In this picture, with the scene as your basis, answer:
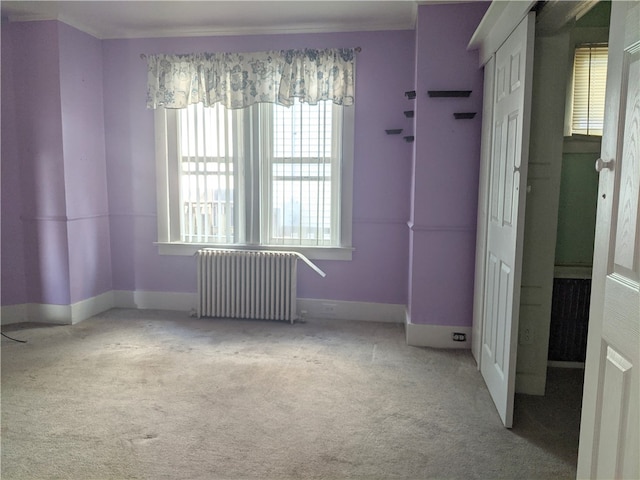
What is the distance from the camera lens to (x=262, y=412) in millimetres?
2471

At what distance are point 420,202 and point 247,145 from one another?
1.66m

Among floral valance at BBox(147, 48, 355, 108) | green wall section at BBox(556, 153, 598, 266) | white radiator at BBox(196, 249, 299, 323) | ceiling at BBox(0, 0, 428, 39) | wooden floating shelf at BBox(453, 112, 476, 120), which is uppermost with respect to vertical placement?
ceiling at BBox(0, 0, 428, 39)

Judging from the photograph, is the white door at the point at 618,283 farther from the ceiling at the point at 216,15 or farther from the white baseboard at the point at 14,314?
the white baseboard at the point at 14,314

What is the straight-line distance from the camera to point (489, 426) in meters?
2.36

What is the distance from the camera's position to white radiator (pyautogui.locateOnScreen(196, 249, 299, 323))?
3961 millimetres

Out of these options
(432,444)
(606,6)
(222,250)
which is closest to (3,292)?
(222,250)

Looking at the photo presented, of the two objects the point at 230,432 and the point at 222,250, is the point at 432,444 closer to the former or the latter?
the point at 230,432

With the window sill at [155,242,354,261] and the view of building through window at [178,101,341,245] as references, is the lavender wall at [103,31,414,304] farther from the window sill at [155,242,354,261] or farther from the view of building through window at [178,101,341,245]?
the view of building through window at [178,101,341,245]

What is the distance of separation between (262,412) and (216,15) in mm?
3017

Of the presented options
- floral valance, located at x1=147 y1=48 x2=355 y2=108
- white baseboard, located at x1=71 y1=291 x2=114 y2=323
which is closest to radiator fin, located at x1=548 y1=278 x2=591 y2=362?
floral valance, located at x1=147 y1=48 x2=355 y2=108

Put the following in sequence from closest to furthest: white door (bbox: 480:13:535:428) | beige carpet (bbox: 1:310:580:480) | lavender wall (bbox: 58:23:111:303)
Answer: beige carpet (bbox: 1:310:580:480) < white door (bbox: 480:13:535:428) < lavender wall (bbox: 58:23:111:303)

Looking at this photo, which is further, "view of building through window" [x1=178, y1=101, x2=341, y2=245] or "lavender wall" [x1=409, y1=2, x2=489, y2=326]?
"view of building through window" [x1=178, y1=101, x2=341, y2=245]

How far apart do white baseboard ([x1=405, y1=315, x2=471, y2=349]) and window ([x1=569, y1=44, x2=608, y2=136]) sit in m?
1.61

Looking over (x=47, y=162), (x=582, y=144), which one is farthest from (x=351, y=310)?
(x=47, y=162)
